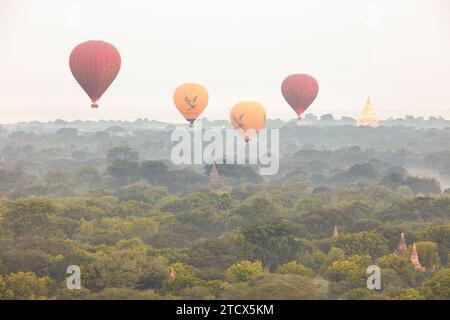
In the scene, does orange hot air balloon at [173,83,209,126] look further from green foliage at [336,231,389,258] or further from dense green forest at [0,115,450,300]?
green foliage at [336,231,389,258]

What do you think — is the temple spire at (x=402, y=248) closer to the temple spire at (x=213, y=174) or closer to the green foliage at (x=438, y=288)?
the green foliage at (x=438, y=288)

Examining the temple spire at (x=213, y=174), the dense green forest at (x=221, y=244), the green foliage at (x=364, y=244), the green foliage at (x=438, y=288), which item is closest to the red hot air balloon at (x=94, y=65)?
the dense green forest at (x=221, y=244)

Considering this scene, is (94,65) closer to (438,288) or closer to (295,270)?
(295,270)

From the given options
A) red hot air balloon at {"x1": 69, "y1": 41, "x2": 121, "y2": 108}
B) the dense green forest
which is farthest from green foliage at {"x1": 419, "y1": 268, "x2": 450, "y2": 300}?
red hot air balloon at {"x1": 69, "y1": 41, "x2": 121, "y2": 108}

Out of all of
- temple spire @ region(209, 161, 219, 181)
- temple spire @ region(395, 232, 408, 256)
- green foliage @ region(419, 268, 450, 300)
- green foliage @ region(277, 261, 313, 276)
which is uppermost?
temple spire @ region(209, 161, 219, 181)

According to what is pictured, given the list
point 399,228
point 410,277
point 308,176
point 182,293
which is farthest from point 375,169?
point 182,293
